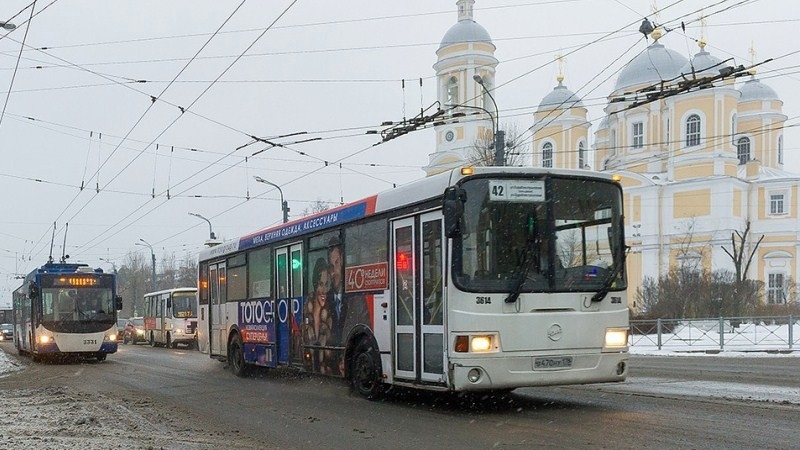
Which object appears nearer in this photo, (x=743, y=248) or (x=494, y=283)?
(x=494, y=283)

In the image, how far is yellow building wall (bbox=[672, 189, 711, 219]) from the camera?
61062 mm

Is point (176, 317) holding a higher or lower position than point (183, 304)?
lower

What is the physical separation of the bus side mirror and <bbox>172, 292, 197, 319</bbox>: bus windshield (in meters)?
30.8

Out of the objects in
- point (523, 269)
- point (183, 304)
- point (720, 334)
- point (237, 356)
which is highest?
point (523, 269)

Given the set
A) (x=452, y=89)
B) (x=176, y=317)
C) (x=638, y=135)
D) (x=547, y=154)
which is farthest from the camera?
(x=547, y=154)

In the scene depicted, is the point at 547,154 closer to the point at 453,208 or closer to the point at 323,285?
the point at 323,285

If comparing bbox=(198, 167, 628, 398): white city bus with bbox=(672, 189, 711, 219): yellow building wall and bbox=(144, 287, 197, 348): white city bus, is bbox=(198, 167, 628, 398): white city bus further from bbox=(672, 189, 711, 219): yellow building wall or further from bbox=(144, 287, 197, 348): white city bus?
bbox=(672, 189, 711, 219): yellow building wall

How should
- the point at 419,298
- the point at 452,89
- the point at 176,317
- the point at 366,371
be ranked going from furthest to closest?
the point at 452,89
the point at 176,317
the point at 366,371
the point at 419,298

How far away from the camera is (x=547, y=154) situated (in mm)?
70312

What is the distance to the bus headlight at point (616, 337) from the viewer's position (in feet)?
33.0

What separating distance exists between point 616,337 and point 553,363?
94 cm

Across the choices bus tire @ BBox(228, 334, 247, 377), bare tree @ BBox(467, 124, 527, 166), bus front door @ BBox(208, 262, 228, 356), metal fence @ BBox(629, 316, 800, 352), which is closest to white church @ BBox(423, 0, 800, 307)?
bare tree @ BBox(467, 124, 527, 166)

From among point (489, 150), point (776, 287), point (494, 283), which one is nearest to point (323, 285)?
point (494, 283)

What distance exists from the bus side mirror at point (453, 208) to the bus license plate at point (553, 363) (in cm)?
177
